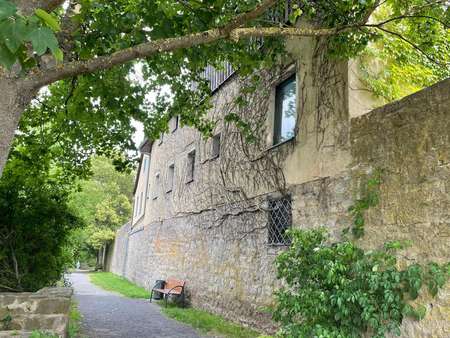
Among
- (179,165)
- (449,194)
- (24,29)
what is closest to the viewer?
(24,29)

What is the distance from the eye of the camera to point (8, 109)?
9.07 feet

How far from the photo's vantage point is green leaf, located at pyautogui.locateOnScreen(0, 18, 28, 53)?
1.82 meters

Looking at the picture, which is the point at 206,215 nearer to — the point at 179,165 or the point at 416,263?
the point at 179,165

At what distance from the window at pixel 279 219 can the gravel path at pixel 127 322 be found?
2.33 meters

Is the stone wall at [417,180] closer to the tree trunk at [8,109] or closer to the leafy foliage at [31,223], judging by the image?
the tree trunk at [8,109]

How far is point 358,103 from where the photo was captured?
6078 millimetres

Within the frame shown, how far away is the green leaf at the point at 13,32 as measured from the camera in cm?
182

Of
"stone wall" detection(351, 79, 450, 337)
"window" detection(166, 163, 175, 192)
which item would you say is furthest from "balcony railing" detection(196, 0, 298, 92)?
"window" detection(166, 163, 175, 192)

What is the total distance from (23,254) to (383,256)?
6740 millimetres

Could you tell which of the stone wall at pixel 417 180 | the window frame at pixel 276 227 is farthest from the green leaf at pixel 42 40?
the window frame at pixel 276 227

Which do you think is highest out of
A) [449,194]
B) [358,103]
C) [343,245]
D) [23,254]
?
[358,103]

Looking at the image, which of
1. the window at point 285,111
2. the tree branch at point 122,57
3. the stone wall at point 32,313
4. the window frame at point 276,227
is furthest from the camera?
the window at point 285,111

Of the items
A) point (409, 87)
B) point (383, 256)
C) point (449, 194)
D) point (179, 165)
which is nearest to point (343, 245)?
point (383, 256)

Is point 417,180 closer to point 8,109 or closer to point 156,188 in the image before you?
point 8,109
